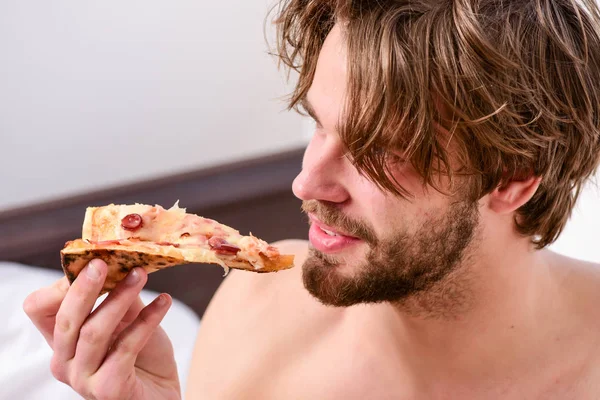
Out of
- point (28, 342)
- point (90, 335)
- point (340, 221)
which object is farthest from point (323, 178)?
point (28, 342)

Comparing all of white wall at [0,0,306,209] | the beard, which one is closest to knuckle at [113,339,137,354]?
the beard

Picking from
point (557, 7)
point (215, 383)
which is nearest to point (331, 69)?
point (557, 7)

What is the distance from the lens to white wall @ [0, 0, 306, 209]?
191 centimetres

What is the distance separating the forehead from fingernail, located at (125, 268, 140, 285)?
0.33m

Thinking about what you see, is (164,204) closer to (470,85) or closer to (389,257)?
(389,257)

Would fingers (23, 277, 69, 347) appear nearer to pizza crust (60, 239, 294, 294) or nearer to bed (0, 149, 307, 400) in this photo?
pizza crust (60, 239, 294, 294)

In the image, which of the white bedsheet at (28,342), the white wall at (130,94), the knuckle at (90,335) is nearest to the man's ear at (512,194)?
the knuckle at (90,335)

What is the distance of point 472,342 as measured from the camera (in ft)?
3.83

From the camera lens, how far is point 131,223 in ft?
3.25

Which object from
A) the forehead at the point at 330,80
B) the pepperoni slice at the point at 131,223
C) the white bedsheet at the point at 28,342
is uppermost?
the forehead at the point at 330,80

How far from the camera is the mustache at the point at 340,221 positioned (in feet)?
3.34

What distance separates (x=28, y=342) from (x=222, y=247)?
82 centimetres

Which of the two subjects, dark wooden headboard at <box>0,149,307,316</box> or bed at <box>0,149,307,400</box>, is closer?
bed at <box>0,149,307,400</box>

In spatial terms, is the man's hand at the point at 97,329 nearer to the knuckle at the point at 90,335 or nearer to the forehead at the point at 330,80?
the knuckle at the point at 90,335
